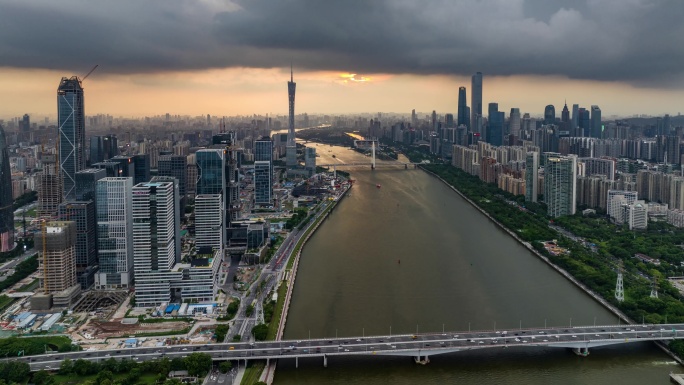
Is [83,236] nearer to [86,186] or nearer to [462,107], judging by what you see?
[86,186]

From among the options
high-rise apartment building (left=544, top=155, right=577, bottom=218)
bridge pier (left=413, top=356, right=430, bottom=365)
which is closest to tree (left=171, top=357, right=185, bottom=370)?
bridge pier (left=413, top=356, right=430, bottom=365)

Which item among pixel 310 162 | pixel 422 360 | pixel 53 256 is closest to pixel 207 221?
pixel 53 256

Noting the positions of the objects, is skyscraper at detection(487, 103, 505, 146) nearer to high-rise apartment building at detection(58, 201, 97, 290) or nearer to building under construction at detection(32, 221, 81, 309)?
high-rise apartment building at detection(58, 201, 97, 290)

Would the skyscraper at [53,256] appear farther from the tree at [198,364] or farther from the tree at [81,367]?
the tree at [198,364]

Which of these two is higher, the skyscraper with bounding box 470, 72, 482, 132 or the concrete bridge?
the skyscraper with bounding box 470, 72, 482, 132

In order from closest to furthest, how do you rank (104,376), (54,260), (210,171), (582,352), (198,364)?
1. (104,376)
2. (198,364)
3. (582,352)
4. (54,260)
5. (210,171)

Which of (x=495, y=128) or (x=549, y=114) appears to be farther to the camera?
(x=549, y=114)
